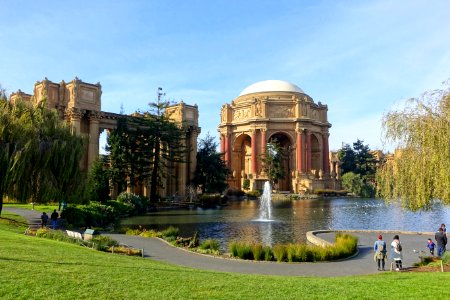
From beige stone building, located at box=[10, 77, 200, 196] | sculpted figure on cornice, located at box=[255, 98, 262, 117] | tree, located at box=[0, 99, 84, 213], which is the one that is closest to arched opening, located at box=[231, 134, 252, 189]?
sculpted figure on cornice, located at box=[255, 98, 262, 117]

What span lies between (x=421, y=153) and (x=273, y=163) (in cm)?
5479

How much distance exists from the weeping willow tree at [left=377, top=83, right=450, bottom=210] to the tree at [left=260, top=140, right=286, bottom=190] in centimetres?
5244

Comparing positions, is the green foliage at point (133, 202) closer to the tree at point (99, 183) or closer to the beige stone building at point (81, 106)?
the tree at point (99, 183)

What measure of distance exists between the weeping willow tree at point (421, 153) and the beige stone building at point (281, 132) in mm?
54092

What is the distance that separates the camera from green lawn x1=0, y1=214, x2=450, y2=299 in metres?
6.50

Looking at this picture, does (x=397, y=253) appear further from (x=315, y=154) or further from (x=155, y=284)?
(x=315, y=154)

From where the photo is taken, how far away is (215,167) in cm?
4894

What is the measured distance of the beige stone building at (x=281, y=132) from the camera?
236ft

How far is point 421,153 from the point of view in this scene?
1260 centimetres

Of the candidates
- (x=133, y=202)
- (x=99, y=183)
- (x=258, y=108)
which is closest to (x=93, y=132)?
(x=99, y=183)

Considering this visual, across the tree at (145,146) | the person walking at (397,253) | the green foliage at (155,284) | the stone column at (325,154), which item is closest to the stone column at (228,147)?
the stone column at (325,154)

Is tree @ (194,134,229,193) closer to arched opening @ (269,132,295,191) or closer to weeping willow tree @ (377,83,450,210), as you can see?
arched opening @ (269,132,295,191)

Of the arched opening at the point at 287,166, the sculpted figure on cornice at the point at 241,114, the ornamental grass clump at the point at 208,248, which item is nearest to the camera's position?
the ornamental grass clump at the point at 208,248

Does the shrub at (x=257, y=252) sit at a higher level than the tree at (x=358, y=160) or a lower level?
lower
